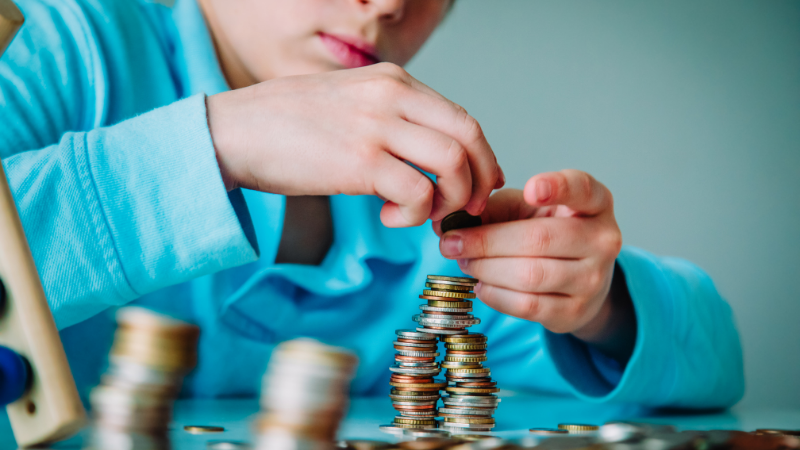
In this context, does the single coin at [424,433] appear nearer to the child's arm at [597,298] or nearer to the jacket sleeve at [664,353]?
the child's arm at [597,298]

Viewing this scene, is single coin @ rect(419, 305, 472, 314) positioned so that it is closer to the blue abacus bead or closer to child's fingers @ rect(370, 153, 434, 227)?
child's fingers @ rect(370, 153, 434, 227)

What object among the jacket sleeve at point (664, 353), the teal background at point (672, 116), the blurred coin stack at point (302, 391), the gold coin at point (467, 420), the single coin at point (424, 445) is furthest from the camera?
the teal background at point (672, 116)

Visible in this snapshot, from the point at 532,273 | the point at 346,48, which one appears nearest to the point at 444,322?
the point at 532,273

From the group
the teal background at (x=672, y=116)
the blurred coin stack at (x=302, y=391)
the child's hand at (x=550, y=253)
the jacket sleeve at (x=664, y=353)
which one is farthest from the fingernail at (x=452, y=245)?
the teal background at (x=672, y=116)

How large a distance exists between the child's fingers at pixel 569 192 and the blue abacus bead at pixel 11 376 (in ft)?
1.54

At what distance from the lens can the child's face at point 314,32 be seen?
0.80 meters

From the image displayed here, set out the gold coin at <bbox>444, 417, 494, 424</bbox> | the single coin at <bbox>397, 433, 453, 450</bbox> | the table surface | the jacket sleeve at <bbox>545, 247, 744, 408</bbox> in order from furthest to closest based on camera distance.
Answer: the jacket sleeve at <bbox>545, 247, 744, 408</bbox> → the gold coin at <bbox>444, 417, 494, 424</bbox> → the table surface → the single coin at <bbox>397, 433, 453, 450</bbox>

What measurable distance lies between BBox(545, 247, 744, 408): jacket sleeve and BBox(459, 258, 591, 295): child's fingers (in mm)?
174

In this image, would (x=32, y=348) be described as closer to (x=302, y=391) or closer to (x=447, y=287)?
(x=302, y=391)

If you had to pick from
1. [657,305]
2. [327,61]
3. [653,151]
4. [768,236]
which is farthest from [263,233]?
[768,236]

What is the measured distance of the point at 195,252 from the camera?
562 millimetres

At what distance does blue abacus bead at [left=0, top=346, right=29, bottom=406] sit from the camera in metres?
0.30

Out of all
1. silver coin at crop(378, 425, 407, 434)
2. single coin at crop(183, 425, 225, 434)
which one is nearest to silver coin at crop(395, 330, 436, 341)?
Answer: silver coin at crop(378, 425, 407, 434)

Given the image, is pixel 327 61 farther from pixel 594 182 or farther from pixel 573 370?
pixel 573 370
